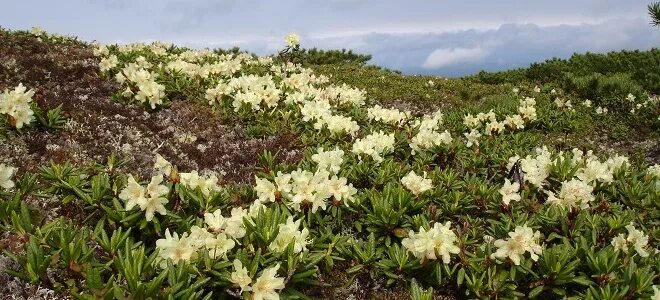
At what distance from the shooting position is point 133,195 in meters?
4.73

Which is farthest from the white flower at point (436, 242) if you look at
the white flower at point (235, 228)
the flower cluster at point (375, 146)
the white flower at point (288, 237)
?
the flower cluster at point (375, 146)

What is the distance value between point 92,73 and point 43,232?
7806 mm

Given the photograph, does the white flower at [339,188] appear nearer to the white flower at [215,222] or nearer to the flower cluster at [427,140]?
the white flower at [215,222]

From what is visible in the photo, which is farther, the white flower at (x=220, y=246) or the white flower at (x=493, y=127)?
the white flower at (x=493, y=127)

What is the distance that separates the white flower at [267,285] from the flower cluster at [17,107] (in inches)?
198

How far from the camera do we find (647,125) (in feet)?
53.2

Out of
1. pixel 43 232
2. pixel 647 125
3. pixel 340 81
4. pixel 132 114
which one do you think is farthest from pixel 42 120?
pixel 647 125

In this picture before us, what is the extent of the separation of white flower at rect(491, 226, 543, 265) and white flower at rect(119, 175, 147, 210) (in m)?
3.21

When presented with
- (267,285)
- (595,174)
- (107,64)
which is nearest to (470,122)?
(595,174)

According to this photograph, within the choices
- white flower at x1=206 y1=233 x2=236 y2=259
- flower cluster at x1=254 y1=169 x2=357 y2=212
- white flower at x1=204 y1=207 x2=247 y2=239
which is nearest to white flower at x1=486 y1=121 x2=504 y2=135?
flower cluster at x1=254 y1=169 x2=357 y2=212

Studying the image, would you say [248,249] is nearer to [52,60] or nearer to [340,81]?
[52,60]

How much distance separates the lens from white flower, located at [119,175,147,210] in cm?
468

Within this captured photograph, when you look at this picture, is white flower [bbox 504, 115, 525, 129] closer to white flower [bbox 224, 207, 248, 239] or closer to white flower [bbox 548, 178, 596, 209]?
white flower [bbox 548, 178, 596, 209]

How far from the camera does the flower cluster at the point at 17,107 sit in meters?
7.06
